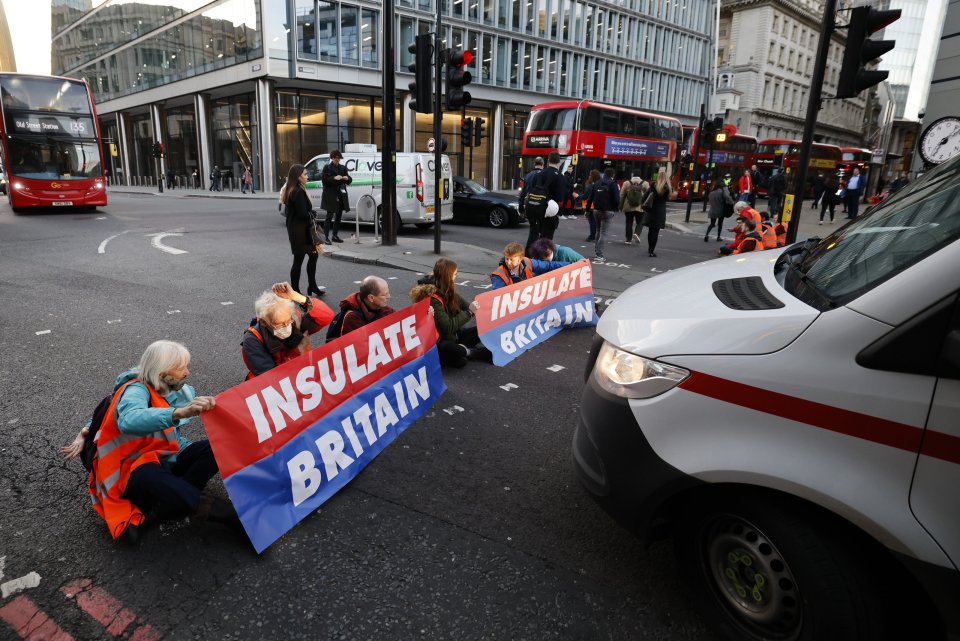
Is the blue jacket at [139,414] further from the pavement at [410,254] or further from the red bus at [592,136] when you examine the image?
the red bus at [592,136]

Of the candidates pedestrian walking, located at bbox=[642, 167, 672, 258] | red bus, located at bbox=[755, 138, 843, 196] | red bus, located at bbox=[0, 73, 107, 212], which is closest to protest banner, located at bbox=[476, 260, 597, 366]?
pedestrian walking, located at bbox=[642, 167, 672, 258]

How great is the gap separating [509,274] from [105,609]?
461 centimetres

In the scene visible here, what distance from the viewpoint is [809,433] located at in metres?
1.82

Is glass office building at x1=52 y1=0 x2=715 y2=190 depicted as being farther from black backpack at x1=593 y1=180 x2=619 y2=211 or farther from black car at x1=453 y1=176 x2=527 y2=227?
black backpack at x1=593 y1=180 x2=619 y2=211

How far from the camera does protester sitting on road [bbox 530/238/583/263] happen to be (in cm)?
684

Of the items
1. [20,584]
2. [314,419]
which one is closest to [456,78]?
[314,419]

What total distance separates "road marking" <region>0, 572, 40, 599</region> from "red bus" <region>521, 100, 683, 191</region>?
2236 cm

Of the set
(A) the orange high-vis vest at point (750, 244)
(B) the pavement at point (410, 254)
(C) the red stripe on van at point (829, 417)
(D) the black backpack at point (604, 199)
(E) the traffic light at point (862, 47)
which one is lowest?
(B) the pavement at point (410, 254)

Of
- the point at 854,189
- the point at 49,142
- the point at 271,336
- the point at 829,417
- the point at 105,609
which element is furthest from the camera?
the point at 854,189

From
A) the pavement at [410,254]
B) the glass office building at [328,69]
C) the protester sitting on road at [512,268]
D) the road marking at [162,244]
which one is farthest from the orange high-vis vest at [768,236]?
the glass office building at [328,69]

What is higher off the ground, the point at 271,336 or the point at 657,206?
the point at 657,206

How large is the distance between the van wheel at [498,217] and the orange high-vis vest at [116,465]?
14.6 meters

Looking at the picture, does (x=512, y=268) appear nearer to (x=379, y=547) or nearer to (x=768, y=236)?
(x=379, y=547)

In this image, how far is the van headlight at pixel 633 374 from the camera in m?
2.12
